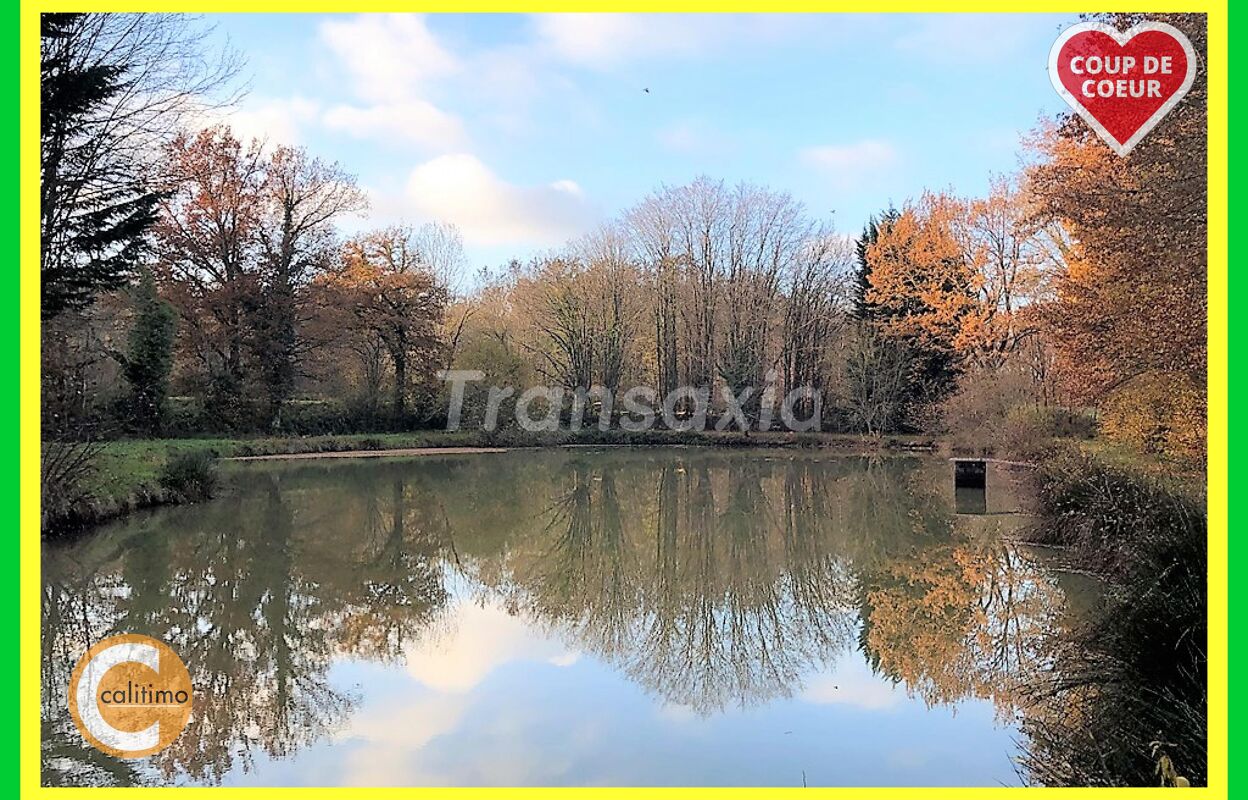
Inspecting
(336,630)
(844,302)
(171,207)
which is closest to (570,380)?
(844,302)

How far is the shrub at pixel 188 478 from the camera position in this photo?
10.5 metres

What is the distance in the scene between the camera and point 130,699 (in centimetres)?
394

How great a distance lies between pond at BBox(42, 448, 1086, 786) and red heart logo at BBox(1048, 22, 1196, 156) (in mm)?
3067

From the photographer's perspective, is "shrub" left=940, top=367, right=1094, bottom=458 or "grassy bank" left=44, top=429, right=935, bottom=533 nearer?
"grassy bank" left=44, top=429, right=935, bottom=533

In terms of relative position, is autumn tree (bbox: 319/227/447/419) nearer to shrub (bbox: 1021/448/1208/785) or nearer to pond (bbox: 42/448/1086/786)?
pond (bbox: 42/448/1086/786)

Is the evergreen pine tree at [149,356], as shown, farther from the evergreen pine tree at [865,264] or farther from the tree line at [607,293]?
the evergreen pine tree at [865,264]

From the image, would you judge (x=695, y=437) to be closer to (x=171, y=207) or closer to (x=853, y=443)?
(x=853, y=443)

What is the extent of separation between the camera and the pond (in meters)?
3.72

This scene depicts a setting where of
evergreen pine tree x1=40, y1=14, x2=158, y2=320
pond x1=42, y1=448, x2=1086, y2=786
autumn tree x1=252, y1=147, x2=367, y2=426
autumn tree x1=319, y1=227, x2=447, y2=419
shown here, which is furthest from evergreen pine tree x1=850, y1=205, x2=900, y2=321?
evergreen pine tree x1=40, y1=14, x2=158, y2=320

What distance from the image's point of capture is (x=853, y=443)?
2120 centimetres

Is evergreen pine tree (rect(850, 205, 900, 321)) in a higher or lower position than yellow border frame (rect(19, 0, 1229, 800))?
higher

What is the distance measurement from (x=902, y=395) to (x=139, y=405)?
16544mm

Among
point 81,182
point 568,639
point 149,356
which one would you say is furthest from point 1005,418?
point 149,356
